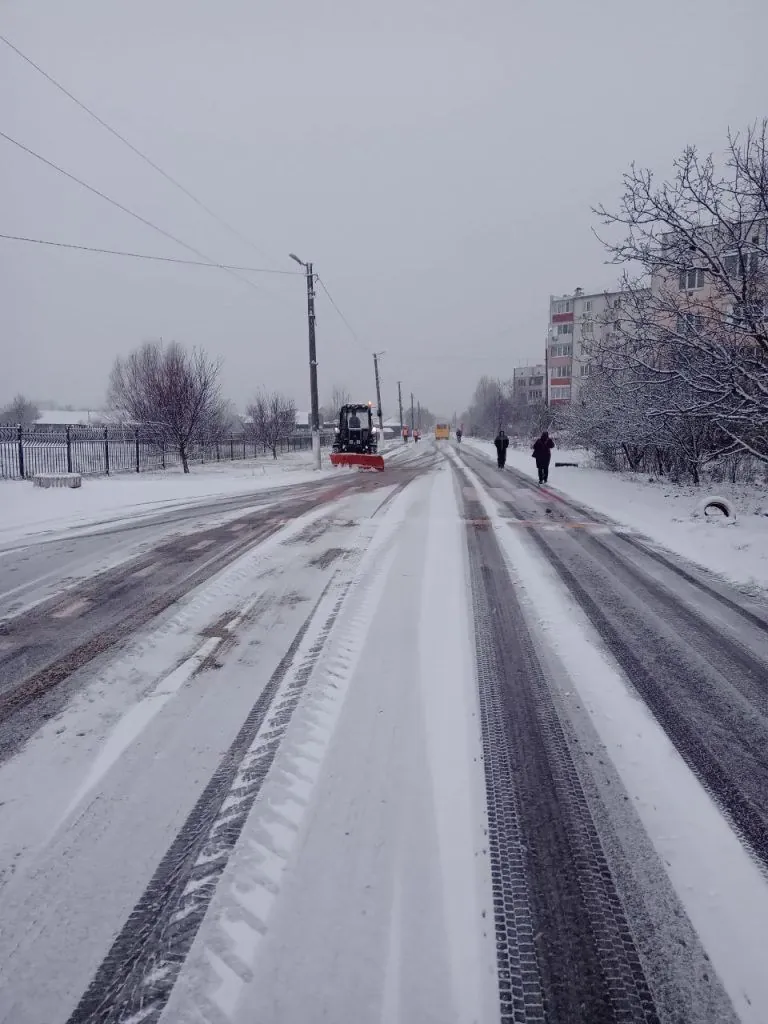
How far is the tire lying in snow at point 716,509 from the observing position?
8.76 m

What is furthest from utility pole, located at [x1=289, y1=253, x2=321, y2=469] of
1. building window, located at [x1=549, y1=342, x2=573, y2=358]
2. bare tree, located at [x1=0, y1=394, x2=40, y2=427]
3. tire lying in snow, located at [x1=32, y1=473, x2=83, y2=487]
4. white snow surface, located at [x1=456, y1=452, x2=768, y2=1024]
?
bare tree, located at [x1=0, y1=394, x2=40, y2=427]

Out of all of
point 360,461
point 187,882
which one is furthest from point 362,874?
point 360,461

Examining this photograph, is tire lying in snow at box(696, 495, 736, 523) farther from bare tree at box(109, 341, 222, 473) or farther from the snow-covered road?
bare tree at box(109, 341, 222, 473)

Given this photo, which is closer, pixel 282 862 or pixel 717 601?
pixel 282 862

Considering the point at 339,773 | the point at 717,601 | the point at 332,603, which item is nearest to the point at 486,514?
the point at 717,601

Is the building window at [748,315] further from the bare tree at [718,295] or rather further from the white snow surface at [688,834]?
the white snow surface at [688,834]

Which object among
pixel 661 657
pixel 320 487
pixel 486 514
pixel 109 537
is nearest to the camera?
pixel 661 657

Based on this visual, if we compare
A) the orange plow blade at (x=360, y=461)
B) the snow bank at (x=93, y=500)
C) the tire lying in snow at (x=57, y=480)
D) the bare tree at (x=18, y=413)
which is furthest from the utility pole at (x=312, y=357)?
the bare tree at (x=18, y=413)

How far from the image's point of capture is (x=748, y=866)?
1.94 metres

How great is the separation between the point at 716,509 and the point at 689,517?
565 millimetres

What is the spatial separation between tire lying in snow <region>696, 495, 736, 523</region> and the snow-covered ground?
10cm

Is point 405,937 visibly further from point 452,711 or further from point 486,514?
point 486,514

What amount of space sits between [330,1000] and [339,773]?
977 mm

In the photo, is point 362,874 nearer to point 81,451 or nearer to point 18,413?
point 81,451
